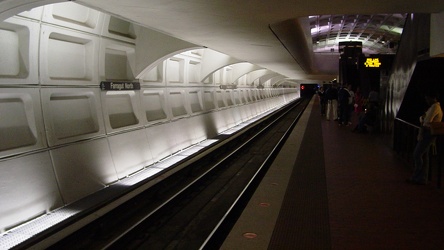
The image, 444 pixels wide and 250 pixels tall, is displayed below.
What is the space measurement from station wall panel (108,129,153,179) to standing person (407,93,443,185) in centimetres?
543

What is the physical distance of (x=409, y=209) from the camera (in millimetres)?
5332

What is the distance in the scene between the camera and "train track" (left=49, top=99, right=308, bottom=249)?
5789 mm

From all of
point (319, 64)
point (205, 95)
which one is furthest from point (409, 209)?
point (319, 64)

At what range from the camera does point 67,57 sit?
7.03 m

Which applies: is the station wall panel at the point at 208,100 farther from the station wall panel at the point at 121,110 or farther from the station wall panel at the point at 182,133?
the station wall panel at the point at 121,110

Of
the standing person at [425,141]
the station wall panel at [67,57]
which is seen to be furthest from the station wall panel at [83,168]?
the standing person at [425,141]

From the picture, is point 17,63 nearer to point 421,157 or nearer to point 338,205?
point 338,205

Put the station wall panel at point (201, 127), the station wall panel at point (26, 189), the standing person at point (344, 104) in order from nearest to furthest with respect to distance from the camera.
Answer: the station wall panel at point (26, 189)
the station wall panel at point (201, 127)
the standing person at point (344, 104)

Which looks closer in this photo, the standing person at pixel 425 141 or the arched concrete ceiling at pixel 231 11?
the arched concrete ceiling at pixel 231 11

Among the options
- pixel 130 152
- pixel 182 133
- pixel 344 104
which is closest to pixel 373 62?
pixel 344 104

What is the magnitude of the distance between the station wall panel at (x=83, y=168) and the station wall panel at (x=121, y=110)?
0.60 meters

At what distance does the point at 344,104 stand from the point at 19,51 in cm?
1233

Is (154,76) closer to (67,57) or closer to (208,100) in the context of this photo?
(67,57)

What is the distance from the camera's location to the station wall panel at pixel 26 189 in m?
5.28
